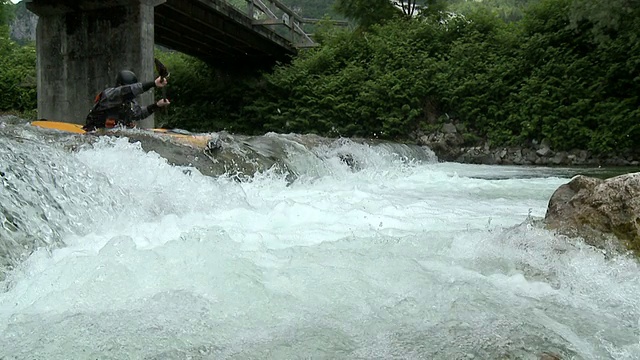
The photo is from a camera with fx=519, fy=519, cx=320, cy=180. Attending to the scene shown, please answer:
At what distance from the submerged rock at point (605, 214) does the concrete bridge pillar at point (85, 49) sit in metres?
9.22

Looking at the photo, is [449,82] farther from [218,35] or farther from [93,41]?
[93,41]

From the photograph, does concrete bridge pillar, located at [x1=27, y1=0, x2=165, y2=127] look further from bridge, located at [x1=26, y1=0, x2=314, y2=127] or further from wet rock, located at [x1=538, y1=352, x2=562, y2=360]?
wet rock, located at [x1=538, y1=352, x2=562, y2=360]

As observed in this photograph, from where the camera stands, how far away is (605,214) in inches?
115

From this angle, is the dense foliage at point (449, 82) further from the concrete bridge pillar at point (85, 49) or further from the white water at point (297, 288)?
the white water at point (297, 288)

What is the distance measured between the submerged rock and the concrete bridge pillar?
922 centimetres

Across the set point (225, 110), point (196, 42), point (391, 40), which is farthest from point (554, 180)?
point (225, 110)

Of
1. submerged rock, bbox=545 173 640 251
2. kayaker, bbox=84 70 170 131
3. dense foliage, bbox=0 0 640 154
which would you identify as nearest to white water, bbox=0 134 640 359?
submerged rock, bbox=545 173 640 251

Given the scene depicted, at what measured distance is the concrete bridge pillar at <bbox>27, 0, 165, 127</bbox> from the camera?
35.3ft

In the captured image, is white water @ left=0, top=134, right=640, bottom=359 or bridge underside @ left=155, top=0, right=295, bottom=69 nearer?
white water @ left=0, top=134, right=640, bottom=359

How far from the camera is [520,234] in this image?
298 cm

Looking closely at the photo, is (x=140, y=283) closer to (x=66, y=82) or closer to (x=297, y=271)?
(x=297, y=271)

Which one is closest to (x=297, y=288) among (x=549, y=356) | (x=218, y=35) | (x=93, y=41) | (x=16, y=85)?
(x=549, y=356)

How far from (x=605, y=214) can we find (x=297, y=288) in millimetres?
1836

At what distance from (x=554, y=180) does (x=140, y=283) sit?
7.05m
